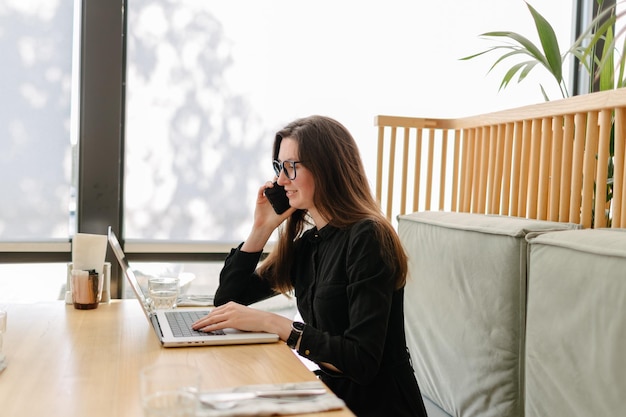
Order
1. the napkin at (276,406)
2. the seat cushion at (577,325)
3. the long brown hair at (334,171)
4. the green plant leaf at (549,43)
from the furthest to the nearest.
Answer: the green plant leaf at (549,43)
the long brown hair at (334,171)
the seat cushion at (577,325)
the napkin at (276,406)

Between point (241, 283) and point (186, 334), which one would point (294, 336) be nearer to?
point (186, 334)

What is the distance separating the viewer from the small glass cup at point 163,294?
6.02 ft

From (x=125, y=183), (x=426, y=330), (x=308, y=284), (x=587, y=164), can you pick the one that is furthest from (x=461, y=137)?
(x=125, y=183)

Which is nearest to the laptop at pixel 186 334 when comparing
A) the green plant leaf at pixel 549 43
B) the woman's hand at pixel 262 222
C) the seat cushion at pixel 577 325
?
the woman's hand at pixel 262 222

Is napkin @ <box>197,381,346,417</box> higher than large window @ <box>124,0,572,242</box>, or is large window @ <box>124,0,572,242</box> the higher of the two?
large window @ <box>124,0,572,242</box>

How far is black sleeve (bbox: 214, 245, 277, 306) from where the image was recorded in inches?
75.1

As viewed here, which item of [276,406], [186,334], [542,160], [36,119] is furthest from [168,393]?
[36,119]

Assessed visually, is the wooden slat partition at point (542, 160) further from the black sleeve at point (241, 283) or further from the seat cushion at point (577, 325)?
the black sleeve at point (241, 283)

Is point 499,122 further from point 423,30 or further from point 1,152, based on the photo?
point 1,152

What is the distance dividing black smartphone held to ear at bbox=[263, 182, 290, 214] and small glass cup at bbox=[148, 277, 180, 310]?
37 cm

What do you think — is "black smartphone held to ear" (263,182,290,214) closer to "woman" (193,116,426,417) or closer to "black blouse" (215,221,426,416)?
"woman" (193,116,426,417)

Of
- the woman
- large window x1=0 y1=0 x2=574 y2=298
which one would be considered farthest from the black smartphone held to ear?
large window x1=0 y1=0 x2=574 y2=298

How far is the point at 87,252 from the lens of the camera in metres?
1.87

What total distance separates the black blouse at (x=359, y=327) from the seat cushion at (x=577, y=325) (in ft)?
1.10
